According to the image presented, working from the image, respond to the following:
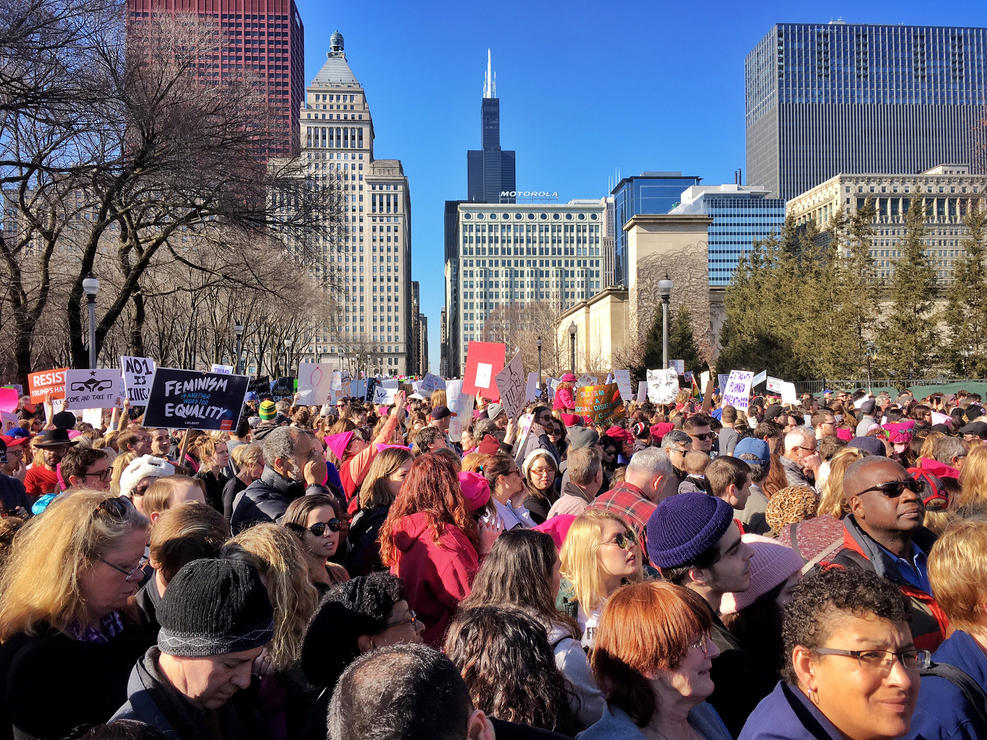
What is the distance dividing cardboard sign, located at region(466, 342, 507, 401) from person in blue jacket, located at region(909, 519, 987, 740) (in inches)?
365

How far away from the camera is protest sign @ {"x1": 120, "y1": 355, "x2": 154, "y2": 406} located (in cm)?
1096

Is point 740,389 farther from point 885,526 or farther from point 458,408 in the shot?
point 885,526

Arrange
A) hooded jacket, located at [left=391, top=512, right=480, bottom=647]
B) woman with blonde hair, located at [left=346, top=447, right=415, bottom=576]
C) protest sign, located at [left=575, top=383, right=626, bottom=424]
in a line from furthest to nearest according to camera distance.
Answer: protest sign, located at [left=575, top=383, right=626, bottom=424] < woman with blonde hair, located at [left=346, top=447, right=415, bottom=576] < hooded jacket, located at [left=391, top=512, right=480, bottom=647]

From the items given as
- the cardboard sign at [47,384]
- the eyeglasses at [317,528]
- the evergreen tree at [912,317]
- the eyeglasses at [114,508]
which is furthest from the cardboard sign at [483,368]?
the evergreen tree at [912,317]

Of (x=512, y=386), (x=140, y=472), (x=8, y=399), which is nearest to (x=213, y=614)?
(x=140, y=472)

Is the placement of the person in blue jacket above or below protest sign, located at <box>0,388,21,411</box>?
below

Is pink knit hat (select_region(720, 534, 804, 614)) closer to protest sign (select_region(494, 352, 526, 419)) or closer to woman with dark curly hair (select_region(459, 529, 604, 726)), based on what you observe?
woman with dark curly hair (select_region(459, 529, 604, 726))

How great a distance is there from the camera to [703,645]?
8.68 ft

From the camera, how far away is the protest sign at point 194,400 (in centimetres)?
848

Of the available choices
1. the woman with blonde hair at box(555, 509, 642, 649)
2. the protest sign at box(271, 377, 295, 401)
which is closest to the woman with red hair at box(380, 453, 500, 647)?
the woman with blonde hair at box(555, 509, 642, 649)

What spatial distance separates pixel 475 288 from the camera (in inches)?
7603

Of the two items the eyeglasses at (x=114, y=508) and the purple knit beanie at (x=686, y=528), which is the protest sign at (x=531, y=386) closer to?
the purple knit beanie at (x=686, y=528)

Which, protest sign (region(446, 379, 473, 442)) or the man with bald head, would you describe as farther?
protest sign (region(446, 379, 473, 442))

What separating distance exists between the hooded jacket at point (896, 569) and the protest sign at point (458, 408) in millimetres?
7919
